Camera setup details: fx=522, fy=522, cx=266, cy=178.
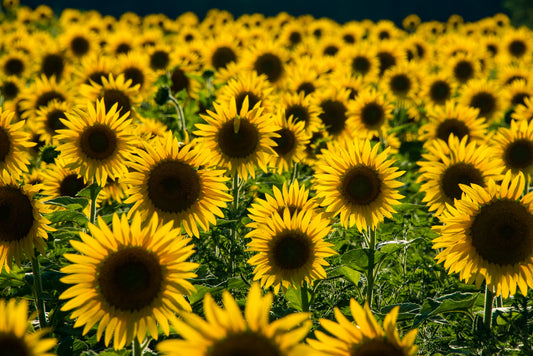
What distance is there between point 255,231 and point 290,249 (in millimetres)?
265

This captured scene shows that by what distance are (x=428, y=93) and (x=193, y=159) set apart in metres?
5.36

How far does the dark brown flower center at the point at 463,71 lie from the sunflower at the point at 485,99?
1.52 m

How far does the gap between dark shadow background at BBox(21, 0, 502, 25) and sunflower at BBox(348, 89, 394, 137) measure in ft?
104

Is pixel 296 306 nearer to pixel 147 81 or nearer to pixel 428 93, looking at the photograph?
pixel 147 81

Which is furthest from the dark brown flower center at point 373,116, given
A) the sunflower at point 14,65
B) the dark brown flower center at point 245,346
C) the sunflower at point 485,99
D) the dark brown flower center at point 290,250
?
the sunflower at point 14,65

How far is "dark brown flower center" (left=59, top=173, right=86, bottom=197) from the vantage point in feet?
14.1

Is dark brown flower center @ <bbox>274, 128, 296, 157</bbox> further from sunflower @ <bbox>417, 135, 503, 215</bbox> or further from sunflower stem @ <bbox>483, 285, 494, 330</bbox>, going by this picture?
sunflower stem @ <bbox>483, 285, 494, 330</bbox>

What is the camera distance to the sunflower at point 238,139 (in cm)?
425

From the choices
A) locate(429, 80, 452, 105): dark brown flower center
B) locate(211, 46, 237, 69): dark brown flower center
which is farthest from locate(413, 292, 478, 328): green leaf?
locate(211, 46, 237, 69): dark brown flower center

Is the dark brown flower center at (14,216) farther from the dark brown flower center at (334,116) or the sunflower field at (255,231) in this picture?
the dark brown flower center at (334,116)

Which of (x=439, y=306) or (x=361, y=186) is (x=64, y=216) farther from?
(x=439, y=306)

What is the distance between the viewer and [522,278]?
3115mm

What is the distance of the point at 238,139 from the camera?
167 inches

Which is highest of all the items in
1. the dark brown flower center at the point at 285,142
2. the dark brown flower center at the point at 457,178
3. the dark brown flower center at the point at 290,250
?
the dark brown flower center at the point at 285,142
